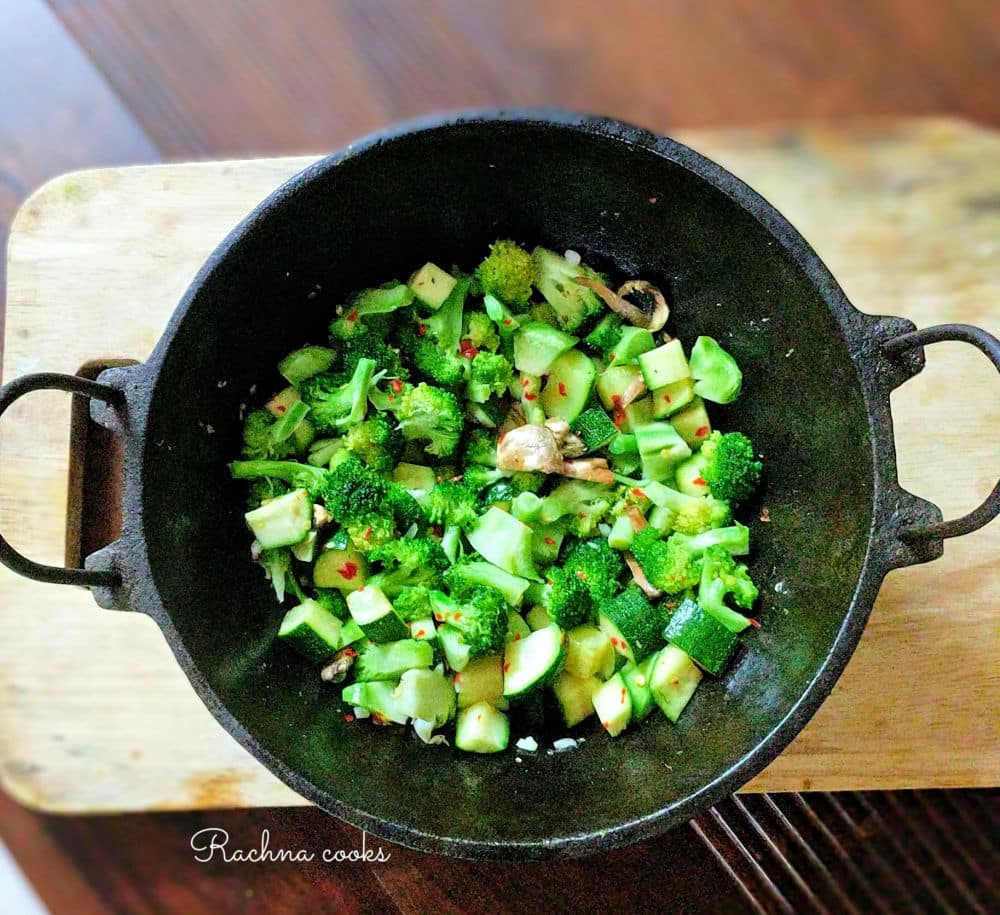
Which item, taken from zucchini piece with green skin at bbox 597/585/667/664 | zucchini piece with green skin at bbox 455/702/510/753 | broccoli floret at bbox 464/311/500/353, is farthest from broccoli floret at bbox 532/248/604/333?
zucchini piece with green skin at bbox 455/702/510/753

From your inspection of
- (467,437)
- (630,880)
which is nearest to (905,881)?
(630,880)

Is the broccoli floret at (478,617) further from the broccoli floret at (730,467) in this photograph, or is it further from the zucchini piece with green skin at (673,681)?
the broccoli floret at (730,467)

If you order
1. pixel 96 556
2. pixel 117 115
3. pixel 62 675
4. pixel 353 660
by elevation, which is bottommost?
pixel 62 675

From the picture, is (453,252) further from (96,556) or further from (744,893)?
(744,893)

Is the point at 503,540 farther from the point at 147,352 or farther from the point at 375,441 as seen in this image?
the point at 147,352

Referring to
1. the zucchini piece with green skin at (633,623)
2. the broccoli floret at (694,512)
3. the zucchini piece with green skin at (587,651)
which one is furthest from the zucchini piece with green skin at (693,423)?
the zucchini piece with green skin at (587,651)
